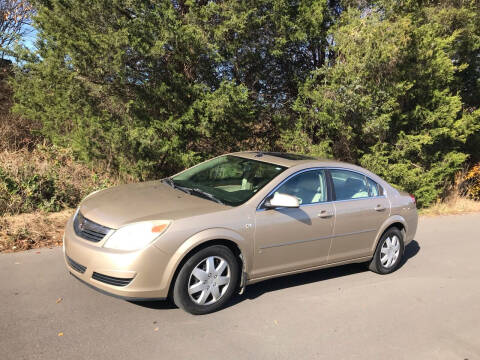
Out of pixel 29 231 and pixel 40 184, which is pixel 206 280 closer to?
pixel 29 231

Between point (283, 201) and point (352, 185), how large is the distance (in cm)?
148

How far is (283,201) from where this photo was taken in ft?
14.9

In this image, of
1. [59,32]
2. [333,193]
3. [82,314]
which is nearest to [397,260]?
[333,193]

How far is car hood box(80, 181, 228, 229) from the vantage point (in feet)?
13.6

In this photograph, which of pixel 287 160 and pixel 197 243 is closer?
pixel 197 243

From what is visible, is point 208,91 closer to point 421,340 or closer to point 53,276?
point 53,276

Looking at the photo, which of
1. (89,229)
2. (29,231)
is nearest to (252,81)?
(29,231)

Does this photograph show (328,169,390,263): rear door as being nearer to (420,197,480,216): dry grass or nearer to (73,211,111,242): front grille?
(73,211,111,242): front grille

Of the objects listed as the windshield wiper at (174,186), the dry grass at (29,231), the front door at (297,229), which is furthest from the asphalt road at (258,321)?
the windshield wiper at (174,186)

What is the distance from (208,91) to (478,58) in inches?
318

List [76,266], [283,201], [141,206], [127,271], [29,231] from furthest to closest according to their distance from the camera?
[29,231] < [283,201] < [141,206] < [76,266] < [127,271]

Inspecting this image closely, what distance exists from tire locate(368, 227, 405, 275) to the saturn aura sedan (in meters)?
0.01

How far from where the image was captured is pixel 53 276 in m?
4.90

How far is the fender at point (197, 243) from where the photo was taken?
3.98 m
